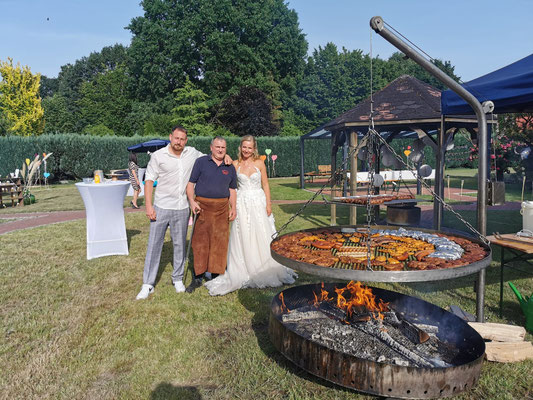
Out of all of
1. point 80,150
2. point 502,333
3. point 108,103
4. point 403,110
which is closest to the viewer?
point 502,333

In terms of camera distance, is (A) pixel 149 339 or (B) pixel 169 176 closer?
(A) pixel 149 339

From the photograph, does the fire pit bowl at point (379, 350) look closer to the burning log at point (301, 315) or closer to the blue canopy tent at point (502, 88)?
the burning log at point (301, 315)

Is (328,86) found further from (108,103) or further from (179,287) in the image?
(179,287)

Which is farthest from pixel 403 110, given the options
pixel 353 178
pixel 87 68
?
pixel 87 68

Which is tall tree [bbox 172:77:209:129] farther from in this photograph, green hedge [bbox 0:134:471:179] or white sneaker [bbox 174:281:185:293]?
white sneaker [bbox 174:281:185:293]

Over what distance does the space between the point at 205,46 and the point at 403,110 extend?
34.5m

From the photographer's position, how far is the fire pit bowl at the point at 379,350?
2623mm

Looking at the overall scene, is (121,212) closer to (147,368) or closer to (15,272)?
(15,272)

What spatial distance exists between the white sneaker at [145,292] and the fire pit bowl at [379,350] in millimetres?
2196

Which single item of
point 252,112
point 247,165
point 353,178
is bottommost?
point 353,178

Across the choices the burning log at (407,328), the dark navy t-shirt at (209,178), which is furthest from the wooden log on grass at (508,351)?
the dark navy t-shirt at (209,178)

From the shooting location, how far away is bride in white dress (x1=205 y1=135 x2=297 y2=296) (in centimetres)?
561

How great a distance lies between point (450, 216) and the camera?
12.1 metres

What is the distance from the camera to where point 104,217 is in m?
7.21
